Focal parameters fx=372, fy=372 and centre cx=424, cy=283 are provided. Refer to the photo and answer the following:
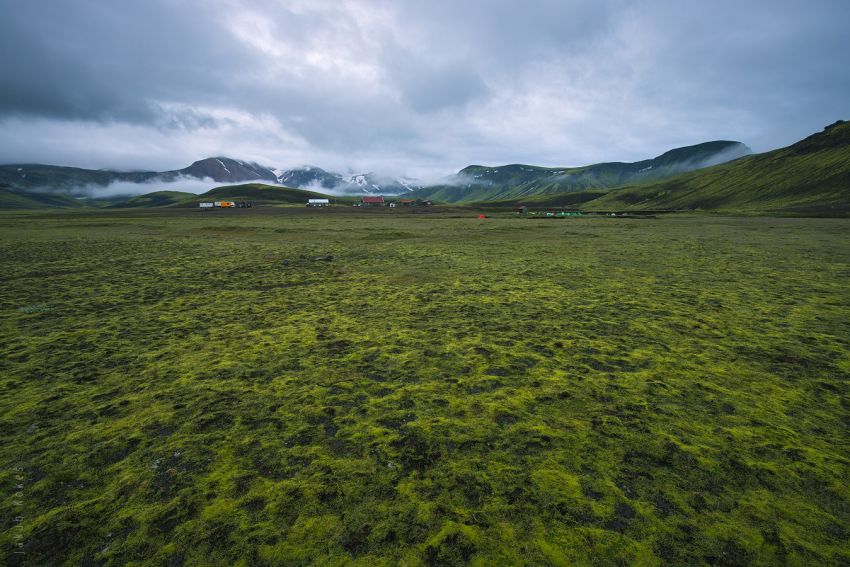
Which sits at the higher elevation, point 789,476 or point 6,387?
point 789,476

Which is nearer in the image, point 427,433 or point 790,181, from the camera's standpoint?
point 427,433

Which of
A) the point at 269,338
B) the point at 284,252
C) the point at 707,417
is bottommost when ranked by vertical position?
the point at 284,252

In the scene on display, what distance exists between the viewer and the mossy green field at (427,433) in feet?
9.87

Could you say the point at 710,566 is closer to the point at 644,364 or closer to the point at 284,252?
the point at 644,364

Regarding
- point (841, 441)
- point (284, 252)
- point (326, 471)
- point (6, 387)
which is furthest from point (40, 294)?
point (841, 441)

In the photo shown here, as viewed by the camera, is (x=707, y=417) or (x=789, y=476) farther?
(x=707, y=417)

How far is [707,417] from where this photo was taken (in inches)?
183

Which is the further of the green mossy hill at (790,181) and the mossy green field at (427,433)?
the green mossy hill at (790,181)

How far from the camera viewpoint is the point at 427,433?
4.41 metres

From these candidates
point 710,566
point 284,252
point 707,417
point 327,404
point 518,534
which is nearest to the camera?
point 710,566

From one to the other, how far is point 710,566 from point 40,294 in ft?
52.3

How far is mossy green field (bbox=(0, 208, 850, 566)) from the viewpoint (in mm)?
3010

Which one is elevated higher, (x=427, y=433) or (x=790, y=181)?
(x=790, y=181)

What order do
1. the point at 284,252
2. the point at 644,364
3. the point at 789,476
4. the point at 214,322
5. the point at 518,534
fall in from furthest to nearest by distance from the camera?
the point at 284,252 → the point at 214,322 → the point at 644,364 → the point at 789,476 → the point at 518,534
